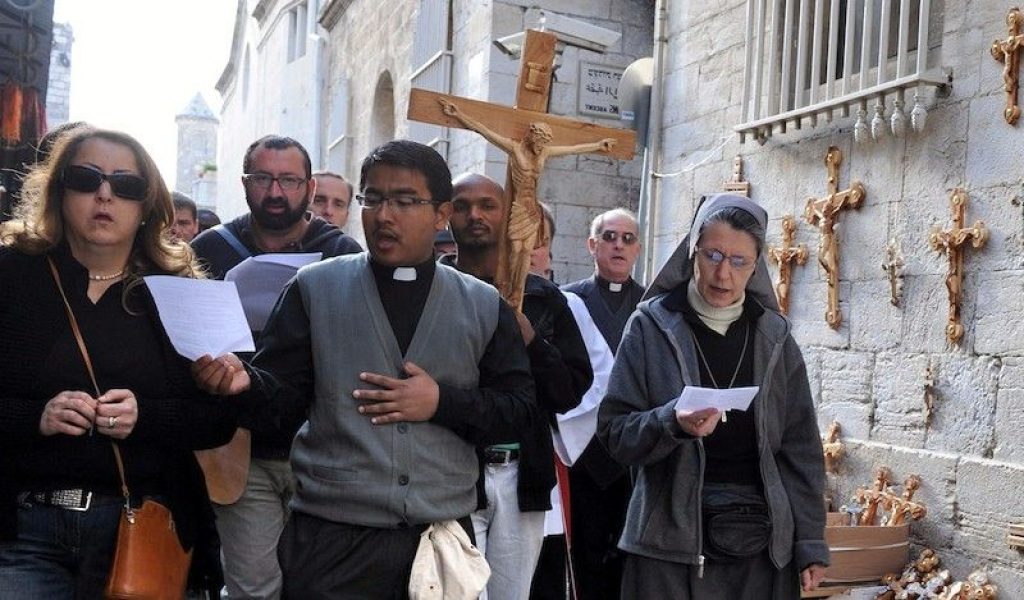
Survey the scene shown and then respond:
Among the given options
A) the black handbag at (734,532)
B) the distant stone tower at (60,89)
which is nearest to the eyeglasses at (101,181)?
the black handbag at (734,532)

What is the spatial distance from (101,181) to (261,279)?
118cm

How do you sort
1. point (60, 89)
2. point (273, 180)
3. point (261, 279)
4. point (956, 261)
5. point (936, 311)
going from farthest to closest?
1. point (60, 89)
2. point (936, 311)
3. point (956, 261)
4. point (273, 180)
5. point (261, 279)

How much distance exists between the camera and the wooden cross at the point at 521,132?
383cm

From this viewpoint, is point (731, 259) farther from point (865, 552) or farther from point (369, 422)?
point (865, 552)

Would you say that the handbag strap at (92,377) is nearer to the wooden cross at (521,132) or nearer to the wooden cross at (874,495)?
the wooden cross at (521,132)

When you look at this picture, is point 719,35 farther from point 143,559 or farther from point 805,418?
point 143,559

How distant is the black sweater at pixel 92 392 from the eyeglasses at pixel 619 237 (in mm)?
2912

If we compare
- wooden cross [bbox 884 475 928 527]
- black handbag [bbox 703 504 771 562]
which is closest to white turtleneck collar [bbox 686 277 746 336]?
black handbag [bbox 703 504 771 562]

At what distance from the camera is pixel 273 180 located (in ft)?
14.3

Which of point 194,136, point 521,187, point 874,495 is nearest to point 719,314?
point 521,187

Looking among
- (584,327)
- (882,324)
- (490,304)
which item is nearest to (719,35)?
(882,324)

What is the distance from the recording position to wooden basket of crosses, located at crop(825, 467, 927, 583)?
5.34 metres

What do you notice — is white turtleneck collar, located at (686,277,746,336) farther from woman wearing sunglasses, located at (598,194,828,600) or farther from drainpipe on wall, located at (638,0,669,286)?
drainpipe on wall, located at (638,0,669,286)

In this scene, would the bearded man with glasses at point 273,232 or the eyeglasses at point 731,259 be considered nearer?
the eyeglasses at point 731,259
